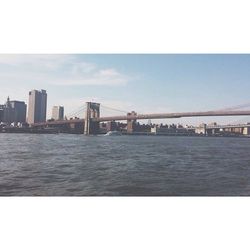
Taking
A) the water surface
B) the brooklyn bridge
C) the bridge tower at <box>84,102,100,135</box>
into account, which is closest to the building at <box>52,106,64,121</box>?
the brooklyn bridge

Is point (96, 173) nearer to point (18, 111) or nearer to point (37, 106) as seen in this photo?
point (37, 106)

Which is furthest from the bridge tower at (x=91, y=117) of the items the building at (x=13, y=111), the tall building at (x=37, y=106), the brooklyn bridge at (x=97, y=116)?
the building at (x=13, y=111)

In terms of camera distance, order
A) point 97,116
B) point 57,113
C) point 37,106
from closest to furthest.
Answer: point 37,106 → point 57,113 → point 97,116

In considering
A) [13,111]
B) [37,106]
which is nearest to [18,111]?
[13,111]

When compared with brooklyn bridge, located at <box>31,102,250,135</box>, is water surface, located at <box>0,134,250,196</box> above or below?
below

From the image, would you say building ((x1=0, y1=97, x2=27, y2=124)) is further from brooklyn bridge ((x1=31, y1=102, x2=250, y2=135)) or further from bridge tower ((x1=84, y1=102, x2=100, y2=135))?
bridge tower ((x1=84, y1=102, x2=100, y2=135))

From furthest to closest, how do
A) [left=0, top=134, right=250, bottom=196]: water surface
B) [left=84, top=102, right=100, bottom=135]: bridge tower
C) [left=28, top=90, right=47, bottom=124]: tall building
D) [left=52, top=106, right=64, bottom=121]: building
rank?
[left=84, top=102, right=100, bottom=135]: bridge tower
[left=52, top=106, right=64, bottom=121]: building
[left=28, top=90, right=47, bottom=124]: tall building
[left=0, top=134, right=250, bottom=196]: water surface
